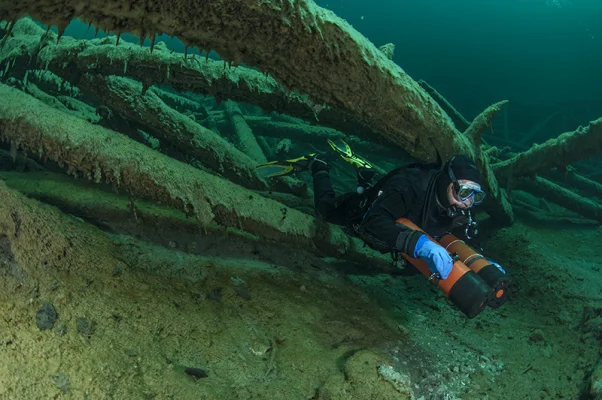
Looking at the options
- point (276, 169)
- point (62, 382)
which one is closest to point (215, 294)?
point (62, 382)

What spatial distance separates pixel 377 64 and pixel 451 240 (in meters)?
1.99

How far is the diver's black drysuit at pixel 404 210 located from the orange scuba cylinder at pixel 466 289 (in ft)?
1.20

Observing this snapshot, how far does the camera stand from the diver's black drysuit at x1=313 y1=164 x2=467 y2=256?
322 centimetres

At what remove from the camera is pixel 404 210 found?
11.7 ft

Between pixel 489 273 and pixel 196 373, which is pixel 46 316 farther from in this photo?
pixel 489 273

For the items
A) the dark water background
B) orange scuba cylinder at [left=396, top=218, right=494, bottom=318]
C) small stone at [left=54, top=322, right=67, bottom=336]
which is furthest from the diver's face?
the dark water background

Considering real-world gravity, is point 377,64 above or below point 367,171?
above

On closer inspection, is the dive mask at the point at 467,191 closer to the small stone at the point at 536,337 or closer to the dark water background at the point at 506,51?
the small stone at the point at 536,337

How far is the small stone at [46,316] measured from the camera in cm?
179

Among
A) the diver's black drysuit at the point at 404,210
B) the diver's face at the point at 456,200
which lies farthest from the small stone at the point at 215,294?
the diver's face at the point at 456,200

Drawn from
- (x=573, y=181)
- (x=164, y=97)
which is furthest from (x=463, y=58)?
(x=164, y=97)

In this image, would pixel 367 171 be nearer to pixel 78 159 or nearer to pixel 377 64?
pixel 377 64

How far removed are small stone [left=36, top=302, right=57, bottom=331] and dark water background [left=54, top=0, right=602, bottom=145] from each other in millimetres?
16906

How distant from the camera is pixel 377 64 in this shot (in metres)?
2.46
